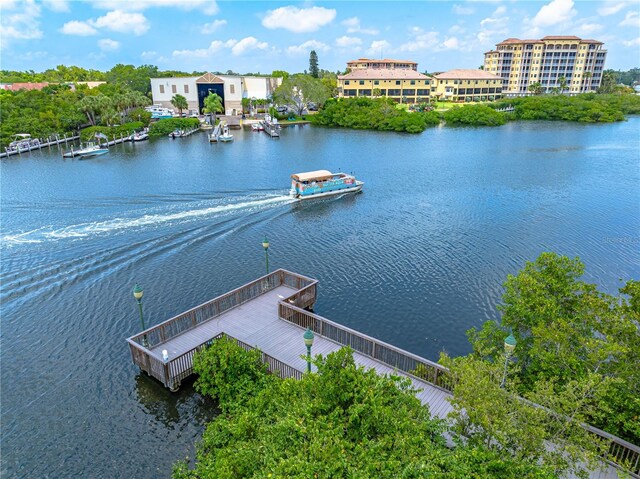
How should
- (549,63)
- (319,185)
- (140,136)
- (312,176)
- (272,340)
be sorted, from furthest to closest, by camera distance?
1. (549,63)
2. (140,136)
3. (319,185)
4. (312,176)
5. (272,340)

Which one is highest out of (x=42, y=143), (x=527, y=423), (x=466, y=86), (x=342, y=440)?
(x=466, y=86)

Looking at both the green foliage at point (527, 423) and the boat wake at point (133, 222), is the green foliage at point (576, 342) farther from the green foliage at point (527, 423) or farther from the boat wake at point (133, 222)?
the boat wake at point (133, 222)

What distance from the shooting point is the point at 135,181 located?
54.3 m

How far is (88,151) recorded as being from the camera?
70.8 m

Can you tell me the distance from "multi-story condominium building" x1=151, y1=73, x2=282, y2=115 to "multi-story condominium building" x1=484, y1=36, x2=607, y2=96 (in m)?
101

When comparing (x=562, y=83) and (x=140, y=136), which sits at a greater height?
(x=562, y=83)

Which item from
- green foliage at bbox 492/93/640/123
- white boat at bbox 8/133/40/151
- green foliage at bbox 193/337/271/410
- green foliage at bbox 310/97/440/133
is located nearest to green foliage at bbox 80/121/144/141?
white boat at bbox 8/133/40/151

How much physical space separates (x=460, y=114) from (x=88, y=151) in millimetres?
89070

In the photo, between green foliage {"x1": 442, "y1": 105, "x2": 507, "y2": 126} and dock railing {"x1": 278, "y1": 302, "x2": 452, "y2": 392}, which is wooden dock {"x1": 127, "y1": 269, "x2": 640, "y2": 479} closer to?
dock railing {"x1": 278, "y1": 302, "x2": 452, "y2": 392}

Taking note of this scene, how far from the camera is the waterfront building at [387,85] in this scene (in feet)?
432

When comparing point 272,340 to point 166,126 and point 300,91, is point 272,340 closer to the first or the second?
point 166,126

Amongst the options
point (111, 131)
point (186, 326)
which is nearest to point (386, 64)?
point (111, 131)

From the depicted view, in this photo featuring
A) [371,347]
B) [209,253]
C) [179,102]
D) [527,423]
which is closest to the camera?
[527,423]

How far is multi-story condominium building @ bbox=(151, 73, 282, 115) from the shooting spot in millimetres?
117731
